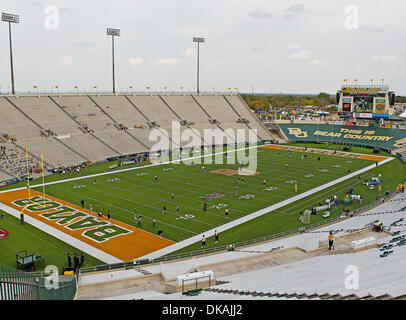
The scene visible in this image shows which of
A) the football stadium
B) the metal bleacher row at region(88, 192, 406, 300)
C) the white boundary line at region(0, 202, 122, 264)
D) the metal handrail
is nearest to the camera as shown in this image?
the metal bleacher row at region(88, 192, 406, 300)

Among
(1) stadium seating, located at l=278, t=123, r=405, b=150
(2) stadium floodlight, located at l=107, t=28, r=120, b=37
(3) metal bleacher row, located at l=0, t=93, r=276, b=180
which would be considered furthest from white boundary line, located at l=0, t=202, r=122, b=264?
(1) stadium seating, located at l=278, t=123, r=405, b=150

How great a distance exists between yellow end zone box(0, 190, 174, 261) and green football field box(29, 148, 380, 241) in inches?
38.3

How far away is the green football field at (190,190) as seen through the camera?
2684cm

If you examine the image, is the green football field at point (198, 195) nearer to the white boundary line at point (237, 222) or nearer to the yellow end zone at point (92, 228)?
the white boundary line at point (237, 222)

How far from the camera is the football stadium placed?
12.6 metres

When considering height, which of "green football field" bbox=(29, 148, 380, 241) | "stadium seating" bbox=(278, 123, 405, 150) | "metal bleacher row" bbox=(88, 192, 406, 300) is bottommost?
"green football field" bbox=(29, 148, 380, 241)

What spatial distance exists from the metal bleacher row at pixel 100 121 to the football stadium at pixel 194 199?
0.91 ft

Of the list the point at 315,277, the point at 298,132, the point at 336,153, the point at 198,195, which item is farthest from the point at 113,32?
the point at 315,277

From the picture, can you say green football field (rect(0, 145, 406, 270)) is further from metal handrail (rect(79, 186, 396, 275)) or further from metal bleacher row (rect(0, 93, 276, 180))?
metal bleacher row (rect(0, 93, 276, 180))

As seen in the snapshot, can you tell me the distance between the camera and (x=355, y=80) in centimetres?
7212

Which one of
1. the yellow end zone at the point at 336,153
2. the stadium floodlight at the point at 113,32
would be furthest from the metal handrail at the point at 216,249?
the stadium floodlight at the point at 113,32
